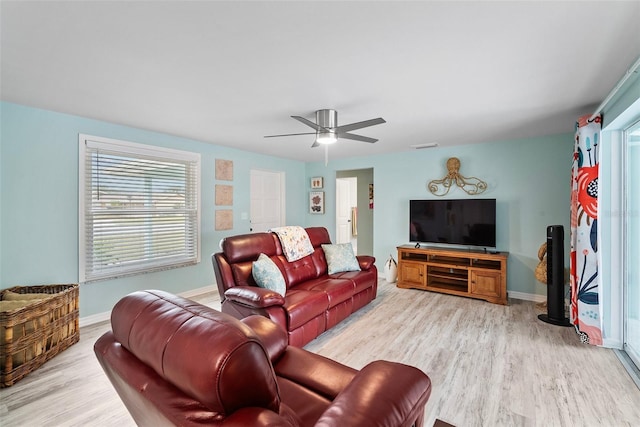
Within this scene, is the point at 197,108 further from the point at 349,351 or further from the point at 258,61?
the point at 349,351

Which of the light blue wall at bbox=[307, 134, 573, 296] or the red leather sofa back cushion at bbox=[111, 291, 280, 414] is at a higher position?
the light blue wall at bbox=[307, 134, 573, 296]

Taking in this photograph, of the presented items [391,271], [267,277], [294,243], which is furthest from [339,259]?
[391,271]

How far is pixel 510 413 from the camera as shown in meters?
1.87

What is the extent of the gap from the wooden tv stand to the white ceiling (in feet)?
6.37

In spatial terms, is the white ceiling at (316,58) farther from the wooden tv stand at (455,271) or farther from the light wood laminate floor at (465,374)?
the light wood laminate floor at (465,374)

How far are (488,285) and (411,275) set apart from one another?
105 centimetres

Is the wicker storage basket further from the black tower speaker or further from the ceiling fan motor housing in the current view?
the black tower speaker

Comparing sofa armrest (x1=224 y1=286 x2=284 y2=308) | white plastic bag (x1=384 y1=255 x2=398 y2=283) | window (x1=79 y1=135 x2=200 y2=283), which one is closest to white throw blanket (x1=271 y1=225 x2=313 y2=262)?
sofa armrest (x1=224 y1=286 x2=284 y2=308)

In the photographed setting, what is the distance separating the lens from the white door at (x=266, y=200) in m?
5.37

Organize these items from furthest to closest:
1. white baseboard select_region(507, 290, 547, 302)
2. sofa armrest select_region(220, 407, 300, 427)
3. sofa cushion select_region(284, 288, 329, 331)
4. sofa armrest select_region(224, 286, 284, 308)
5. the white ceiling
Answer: white baseboard select_region(507, 290, 547, 302), sofa cushion select_region(284, 288, 329, 331), sofa armrest select_region(224, 286, 284, 308), the white ceiling, sofa armrest select_region(220, 407, 300, 427)

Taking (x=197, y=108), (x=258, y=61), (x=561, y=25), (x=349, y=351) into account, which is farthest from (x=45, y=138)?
(x=561, y=25)

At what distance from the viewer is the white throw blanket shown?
349 centimetres

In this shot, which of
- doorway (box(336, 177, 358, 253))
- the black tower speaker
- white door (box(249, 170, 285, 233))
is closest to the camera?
the black tower speaker

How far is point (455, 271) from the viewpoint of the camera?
451 cm
